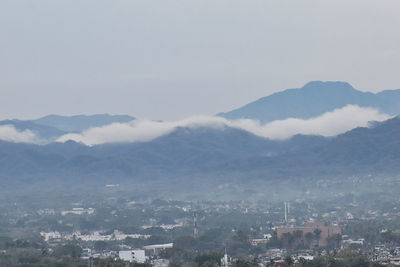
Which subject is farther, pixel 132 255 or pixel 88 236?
pixel 88 236

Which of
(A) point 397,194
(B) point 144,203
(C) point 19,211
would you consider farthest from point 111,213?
(A) point 397,194

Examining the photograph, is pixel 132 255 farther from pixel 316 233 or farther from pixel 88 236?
pixel 88 236

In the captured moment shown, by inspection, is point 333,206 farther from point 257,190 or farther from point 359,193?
point 257,190

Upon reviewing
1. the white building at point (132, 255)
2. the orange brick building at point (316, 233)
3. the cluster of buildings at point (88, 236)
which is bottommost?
the white building at point (132, 255)

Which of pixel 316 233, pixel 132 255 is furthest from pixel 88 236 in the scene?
pixel 132 255

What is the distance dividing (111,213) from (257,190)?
49.8 meters

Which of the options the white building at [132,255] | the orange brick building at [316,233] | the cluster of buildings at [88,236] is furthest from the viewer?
the cluster of buildings at [88,236]

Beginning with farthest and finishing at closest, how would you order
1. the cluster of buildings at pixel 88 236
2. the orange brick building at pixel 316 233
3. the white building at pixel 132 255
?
the cluster of buildings at pixel 88 236 < the orange brick building at pixel 316 233 < the white building at pixel 132 255

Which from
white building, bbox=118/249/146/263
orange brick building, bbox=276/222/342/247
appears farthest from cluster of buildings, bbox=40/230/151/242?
white building, bbox=118/249/146/263

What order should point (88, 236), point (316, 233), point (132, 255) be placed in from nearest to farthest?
point (132, 255) → point (316, 233) → point (88, 236)

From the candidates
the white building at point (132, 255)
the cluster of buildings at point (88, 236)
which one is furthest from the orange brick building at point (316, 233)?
the white building at point (132, 255)

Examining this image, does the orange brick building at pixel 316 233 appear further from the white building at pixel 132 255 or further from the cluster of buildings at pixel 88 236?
the white building at pixel 132 255

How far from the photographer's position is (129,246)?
100 meters

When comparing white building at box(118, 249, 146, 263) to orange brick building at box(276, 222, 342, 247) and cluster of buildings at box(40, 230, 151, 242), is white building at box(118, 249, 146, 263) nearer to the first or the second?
orange brick building at box(276, 222, 342, 247)
